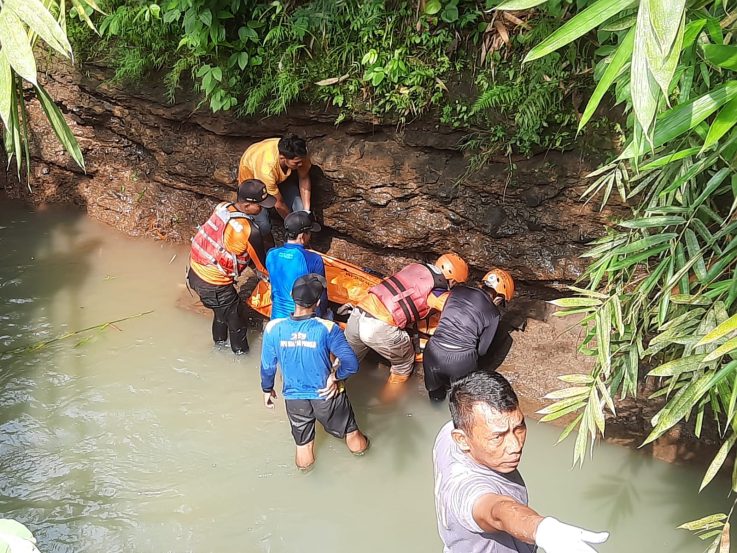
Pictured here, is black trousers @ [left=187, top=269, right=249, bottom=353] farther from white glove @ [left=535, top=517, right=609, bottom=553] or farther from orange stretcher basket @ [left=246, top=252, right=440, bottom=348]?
white glove @ [left=535, top=517, right=609, bottom=553]

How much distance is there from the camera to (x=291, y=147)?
510cm

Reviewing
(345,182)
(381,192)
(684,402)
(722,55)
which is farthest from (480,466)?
(345,182)

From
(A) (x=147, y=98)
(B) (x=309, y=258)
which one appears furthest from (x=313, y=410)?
(A) (x=147, y=98)

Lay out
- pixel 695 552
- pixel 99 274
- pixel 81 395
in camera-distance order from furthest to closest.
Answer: pixel 99 274 → pixel 81 395 → pixel 695 552

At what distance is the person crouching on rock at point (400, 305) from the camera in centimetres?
462

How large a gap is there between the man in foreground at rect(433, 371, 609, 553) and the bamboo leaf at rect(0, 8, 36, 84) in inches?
63.2

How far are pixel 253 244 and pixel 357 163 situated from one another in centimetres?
117

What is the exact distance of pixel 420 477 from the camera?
169 inches

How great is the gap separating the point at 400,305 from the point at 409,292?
0.12m

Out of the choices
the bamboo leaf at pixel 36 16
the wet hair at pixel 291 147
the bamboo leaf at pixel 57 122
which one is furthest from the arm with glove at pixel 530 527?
the wet hair at pixel 291 147

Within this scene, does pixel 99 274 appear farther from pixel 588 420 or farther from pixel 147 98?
pixel 588 420

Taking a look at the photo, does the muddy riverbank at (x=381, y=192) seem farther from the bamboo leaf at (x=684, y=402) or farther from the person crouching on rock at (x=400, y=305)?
the bamboo leaf at (x=684, y=402)

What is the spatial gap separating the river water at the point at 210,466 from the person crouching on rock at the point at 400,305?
0.49m

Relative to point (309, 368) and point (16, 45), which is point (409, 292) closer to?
point (309, 368)
